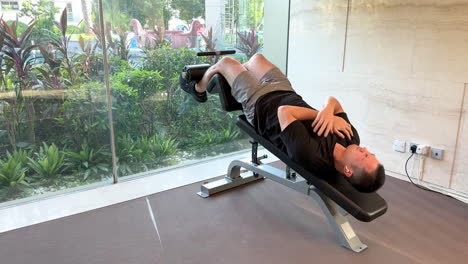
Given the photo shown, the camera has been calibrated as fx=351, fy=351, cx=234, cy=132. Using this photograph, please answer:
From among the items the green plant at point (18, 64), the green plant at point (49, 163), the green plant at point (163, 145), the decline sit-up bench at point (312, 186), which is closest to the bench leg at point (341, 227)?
the decline sit-up bench at point (312, 186)

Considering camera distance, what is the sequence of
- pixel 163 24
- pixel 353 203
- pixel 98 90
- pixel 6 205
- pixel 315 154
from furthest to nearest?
pixel 163 24 → pixel 98 90 → pixel 6 205 → pixel 315 154 → pixel 353 203

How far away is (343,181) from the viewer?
1924 millimetres

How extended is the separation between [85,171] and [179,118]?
91 cm

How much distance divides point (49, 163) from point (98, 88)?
2.15ft

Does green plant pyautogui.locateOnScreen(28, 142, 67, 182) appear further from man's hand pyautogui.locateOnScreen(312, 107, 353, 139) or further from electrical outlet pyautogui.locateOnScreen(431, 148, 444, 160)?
electrical outlet pyautogui.locateOnScreen(431, 148, 444, 160)

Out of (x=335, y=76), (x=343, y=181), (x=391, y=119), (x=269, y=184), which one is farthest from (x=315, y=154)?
(x=335, y=76)

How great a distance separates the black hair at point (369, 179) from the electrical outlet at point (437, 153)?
1227 mm

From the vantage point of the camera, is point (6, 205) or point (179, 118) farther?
point (179, 118)

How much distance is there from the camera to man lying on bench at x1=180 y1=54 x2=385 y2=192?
183 centimetres

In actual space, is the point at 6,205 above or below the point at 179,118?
below

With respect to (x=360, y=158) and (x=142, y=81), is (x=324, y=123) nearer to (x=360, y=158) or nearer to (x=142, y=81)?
(x=360, y=158)

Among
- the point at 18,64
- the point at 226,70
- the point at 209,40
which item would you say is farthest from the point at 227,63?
the point at 18,64

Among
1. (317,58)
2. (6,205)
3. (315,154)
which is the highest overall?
(317,58)

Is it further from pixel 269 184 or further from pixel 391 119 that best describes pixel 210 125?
pixel 391 119
